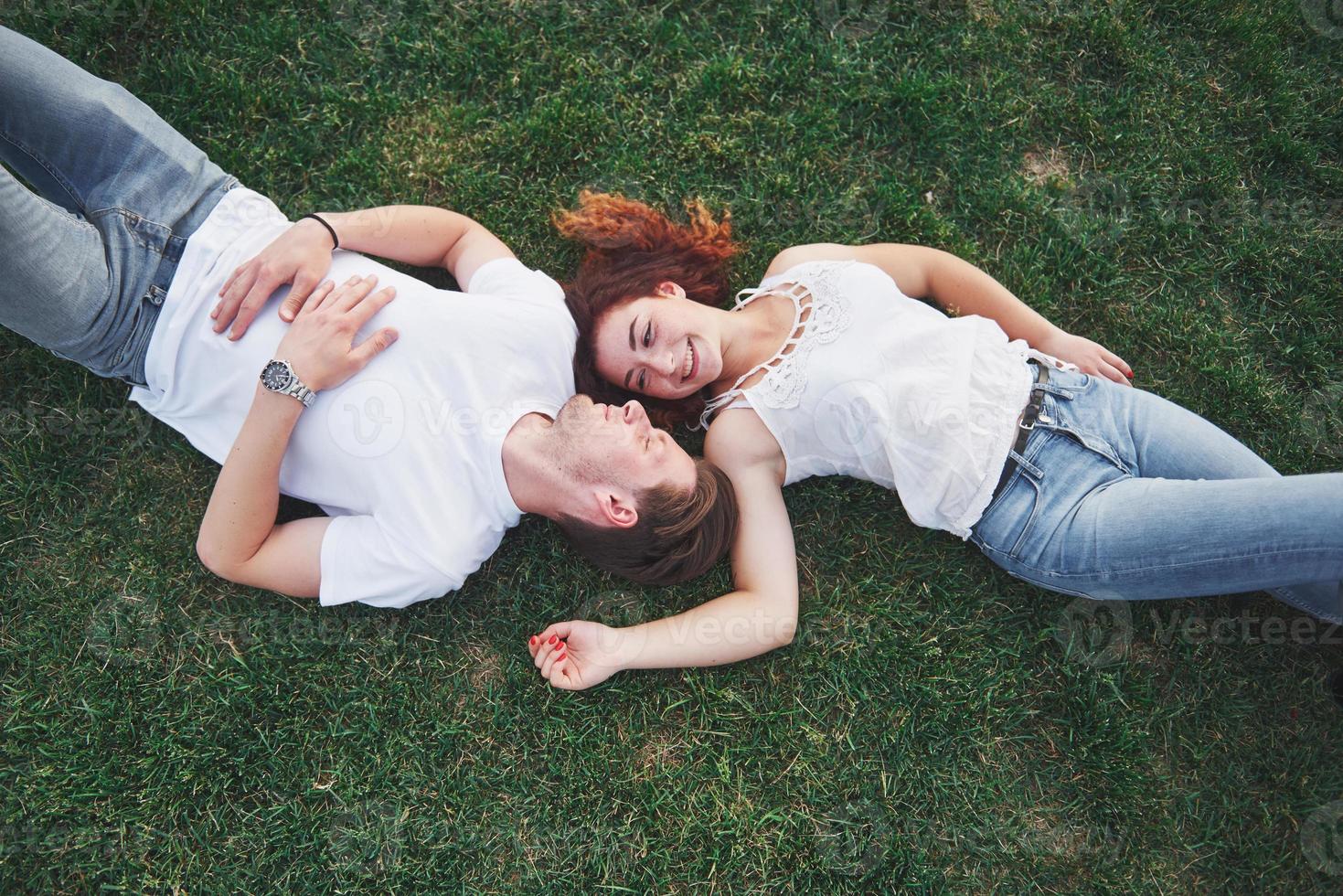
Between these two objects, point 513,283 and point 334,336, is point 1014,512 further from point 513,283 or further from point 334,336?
point 334,336

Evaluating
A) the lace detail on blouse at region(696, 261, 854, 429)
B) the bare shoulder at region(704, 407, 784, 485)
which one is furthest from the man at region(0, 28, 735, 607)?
the lace detail on blouse at region(696, 261, 854, 429)

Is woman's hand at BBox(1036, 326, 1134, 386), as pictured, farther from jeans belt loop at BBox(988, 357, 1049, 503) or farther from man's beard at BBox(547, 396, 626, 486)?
man's beard at BBox(547, 396, 626, 486)

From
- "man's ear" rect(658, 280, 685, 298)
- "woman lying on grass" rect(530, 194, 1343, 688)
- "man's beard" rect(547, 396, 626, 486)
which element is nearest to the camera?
"man's beard" rect(547, 396, 626, 486)

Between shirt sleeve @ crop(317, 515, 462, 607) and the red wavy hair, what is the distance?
3.41 ft

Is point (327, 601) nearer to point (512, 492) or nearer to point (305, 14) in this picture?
point (512, 492)

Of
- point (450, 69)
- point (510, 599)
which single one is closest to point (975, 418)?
point (510, 599)

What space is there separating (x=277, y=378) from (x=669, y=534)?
5.44ft

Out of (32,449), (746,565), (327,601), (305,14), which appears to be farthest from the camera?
(305,14)

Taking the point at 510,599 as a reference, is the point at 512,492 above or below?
above

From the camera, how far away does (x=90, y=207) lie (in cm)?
343

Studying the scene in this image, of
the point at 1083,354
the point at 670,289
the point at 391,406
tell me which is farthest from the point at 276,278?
the point at 1083,354

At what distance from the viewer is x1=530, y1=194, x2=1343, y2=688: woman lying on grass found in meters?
3.46

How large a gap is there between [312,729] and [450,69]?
10.8 ft

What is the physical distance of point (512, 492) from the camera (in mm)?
3404
